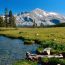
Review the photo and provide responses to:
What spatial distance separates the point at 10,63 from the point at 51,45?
57.7 feet

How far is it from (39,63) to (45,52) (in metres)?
6.82

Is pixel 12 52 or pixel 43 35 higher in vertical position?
pixel 43 35

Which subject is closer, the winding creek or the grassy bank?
the winding creek

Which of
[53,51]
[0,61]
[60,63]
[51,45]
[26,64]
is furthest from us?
[51,45]

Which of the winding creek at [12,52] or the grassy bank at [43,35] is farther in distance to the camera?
the grassy bank at [43,35]

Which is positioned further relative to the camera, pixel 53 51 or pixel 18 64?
pixel 53 51

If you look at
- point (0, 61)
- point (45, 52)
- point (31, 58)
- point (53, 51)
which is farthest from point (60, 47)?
point (0, 61)

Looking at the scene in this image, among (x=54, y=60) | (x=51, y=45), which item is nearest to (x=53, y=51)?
(x=51, y=45)

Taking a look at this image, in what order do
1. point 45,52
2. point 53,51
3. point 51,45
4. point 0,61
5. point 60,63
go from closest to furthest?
point 60,63
point 0,61
point 45,52
point 53,51
point 51,45

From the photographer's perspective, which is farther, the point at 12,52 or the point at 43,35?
the point at 43,35

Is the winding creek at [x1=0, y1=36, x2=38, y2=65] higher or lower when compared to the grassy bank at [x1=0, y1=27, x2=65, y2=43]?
lower

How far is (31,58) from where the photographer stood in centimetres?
3666

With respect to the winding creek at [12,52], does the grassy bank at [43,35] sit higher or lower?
higher

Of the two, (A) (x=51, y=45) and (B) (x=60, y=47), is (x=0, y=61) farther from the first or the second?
(A) (x=51, y=45)
